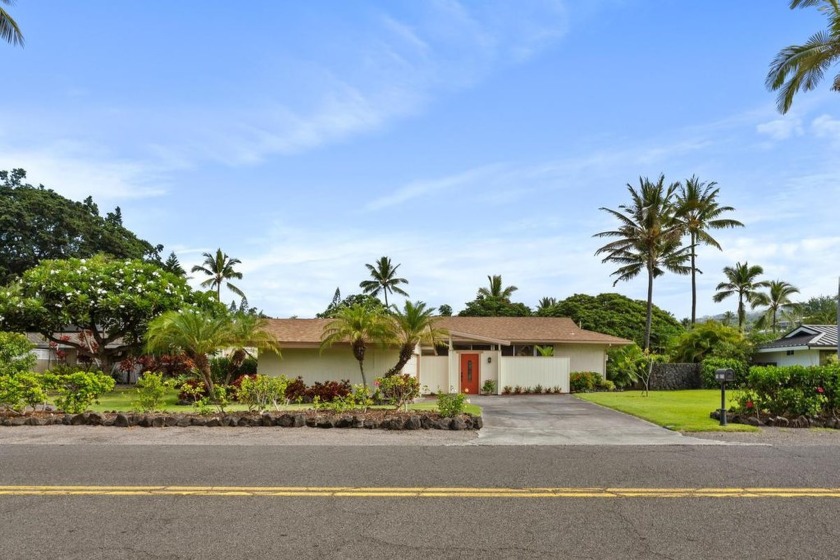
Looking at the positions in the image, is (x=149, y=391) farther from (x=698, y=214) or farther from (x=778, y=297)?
(x=778, y=297)

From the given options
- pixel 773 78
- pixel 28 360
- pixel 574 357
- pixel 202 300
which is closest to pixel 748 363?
pixel 574 357

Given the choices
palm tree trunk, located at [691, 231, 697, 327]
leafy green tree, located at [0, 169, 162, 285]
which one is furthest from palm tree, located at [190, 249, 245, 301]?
palm tree trunk, located at [691, 231, 697, 327]

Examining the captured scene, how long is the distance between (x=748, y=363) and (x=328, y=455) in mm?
31870

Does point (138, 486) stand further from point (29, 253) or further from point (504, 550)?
point (29, 253)

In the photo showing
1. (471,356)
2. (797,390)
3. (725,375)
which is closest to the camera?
(725,375)

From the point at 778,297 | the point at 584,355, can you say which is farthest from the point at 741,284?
the point at 584,355

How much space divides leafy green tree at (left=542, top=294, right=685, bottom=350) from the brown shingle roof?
418 inches

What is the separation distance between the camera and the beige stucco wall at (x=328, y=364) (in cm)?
2384

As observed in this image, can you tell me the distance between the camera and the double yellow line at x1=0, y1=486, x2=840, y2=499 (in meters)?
7.16

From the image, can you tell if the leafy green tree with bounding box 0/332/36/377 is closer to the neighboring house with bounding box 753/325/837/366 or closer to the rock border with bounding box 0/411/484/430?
the rock border with bounding box 0/411/484/430

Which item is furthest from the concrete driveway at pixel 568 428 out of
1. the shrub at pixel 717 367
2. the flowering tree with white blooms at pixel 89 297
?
the shrub at pixel 717 367

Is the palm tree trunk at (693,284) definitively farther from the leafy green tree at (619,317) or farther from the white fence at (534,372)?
the white fence at (534,372)

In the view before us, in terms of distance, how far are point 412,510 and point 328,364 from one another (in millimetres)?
17763

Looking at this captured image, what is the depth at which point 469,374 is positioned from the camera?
29.9 m
